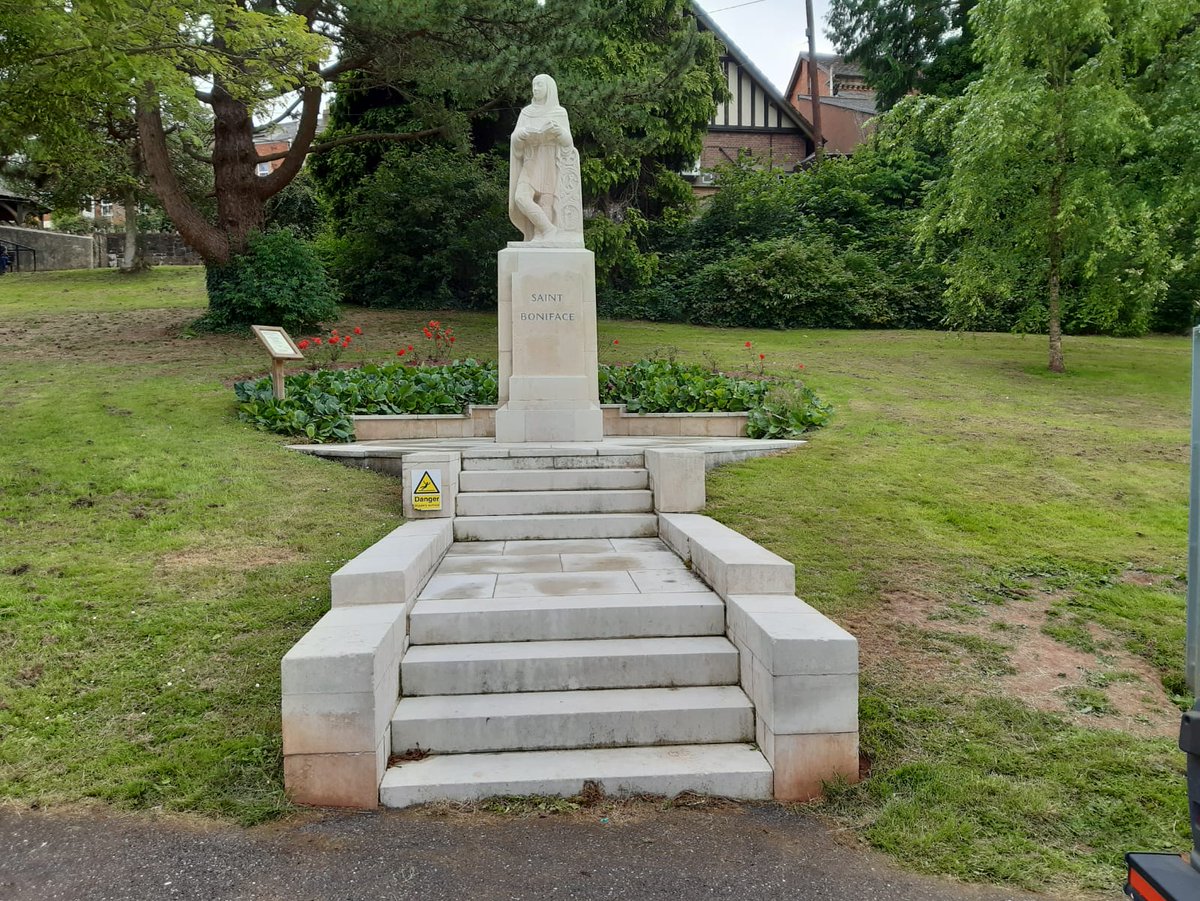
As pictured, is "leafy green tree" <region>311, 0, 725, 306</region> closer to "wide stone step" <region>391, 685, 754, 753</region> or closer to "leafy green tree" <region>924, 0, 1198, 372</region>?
"leafy green tree" <region>924, 0, 1198, 372</region>

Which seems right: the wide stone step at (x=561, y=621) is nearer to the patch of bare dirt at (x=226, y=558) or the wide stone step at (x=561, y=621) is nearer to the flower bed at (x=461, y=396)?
the patch of bare dirt at (x=226, y=558)

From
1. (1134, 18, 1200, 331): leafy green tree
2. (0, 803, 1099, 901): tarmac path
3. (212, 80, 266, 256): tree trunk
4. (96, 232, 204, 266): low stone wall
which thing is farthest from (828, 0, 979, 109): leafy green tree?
(96, 232, 204, 266): low stone wall

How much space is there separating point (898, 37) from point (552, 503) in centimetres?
2596

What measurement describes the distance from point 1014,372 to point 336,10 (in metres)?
12.6

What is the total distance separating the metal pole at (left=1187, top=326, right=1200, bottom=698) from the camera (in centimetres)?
427

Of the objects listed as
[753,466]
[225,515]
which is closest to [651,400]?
[753,466]

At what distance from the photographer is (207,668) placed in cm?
445

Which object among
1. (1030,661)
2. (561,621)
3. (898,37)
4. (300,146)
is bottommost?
(1030,661)

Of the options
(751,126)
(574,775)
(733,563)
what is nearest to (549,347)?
(733,563)

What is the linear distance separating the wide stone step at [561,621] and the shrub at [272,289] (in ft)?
38.6

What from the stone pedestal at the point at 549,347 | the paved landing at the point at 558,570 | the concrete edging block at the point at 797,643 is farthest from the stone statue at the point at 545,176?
the concrete edging block at the point at 797,643

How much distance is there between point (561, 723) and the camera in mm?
3947

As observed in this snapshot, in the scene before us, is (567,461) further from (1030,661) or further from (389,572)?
(1030,661)

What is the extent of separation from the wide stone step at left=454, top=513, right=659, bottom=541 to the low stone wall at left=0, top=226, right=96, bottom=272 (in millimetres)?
33372
